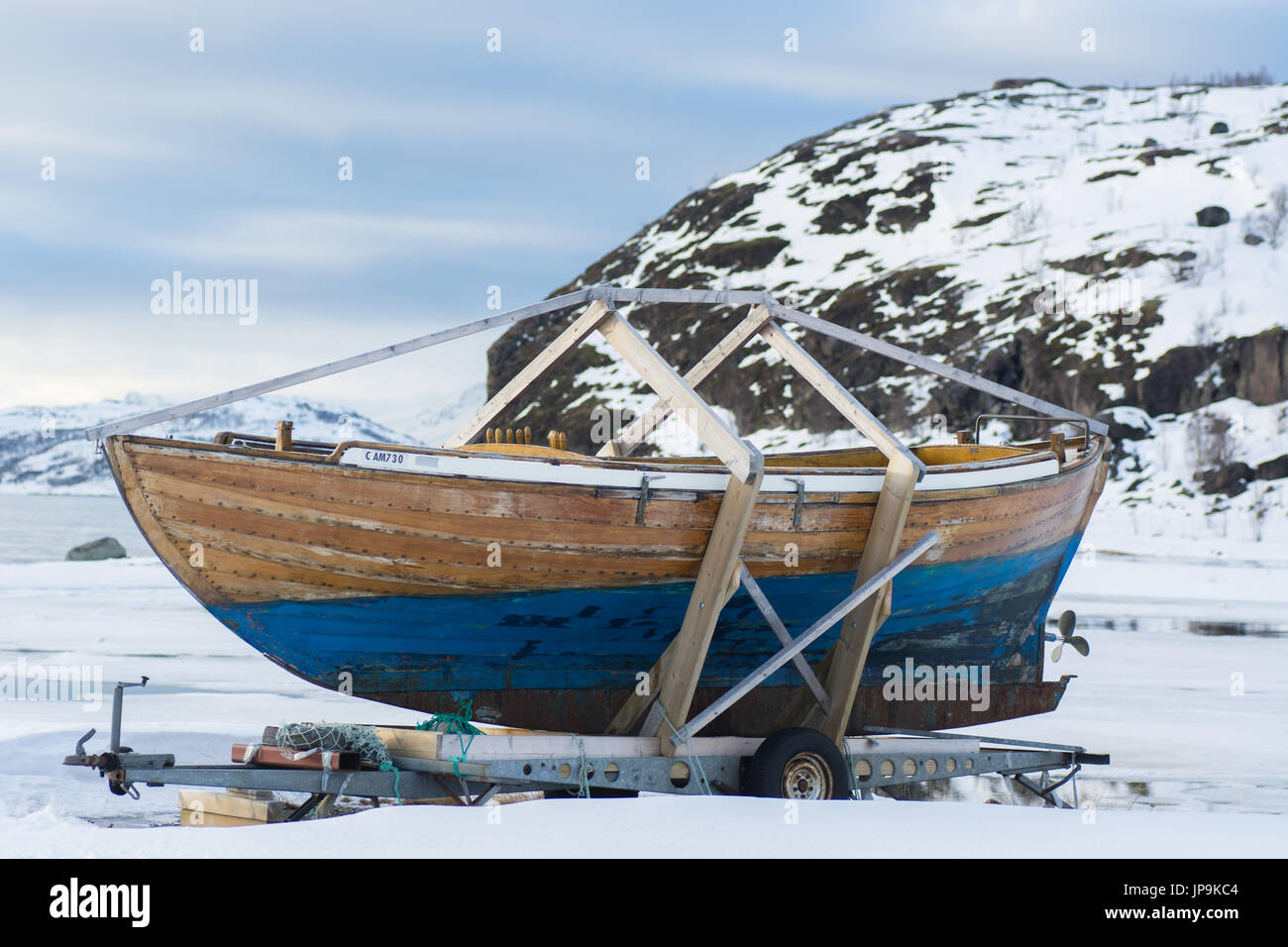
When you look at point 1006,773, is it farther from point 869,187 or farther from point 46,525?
point 869,187

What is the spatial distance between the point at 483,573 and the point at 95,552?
2879cm

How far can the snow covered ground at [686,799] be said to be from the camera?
5.66 m

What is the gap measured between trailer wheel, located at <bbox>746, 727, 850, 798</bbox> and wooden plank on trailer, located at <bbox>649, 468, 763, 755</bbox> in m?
0.50

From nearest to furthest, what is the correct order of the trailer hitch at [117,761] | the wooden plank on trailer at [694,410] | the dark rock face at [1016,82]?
1. the trailer hitch at [117,761]
2. the wooden plank on trailer at [694,410]
3. the dark rock face at [1016,82]

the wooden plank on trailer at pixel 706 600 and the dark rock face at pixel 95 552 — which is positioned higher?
the wooden plank on trailer at pixel 706 600

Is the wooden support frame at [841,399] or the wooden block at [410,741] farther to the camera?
the wooden support frame at [841,399]

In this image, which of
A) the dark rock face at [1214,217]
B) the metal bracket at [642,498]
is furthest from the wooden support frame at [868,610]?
the dark rock face at [1214,217]

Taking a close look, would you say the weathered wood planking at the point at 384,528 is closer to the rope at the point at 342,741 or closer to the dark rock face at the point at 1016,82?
the rope at the point at 342,741

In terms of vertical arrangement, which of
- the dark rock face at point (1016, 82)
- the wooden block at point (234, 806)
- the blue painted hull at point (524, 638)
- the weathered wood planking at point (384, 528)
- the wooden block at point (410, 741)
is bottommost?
the wooden block at point (234, 806)

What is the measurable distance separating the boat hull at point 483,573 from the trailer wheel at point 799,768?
36.7 inches

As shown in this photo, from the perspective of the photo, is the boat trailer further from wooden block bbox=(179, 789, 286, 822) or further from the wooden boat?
the wooden boat

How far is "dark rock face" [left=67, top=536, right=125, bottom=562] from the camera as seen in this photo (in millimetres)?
32594
